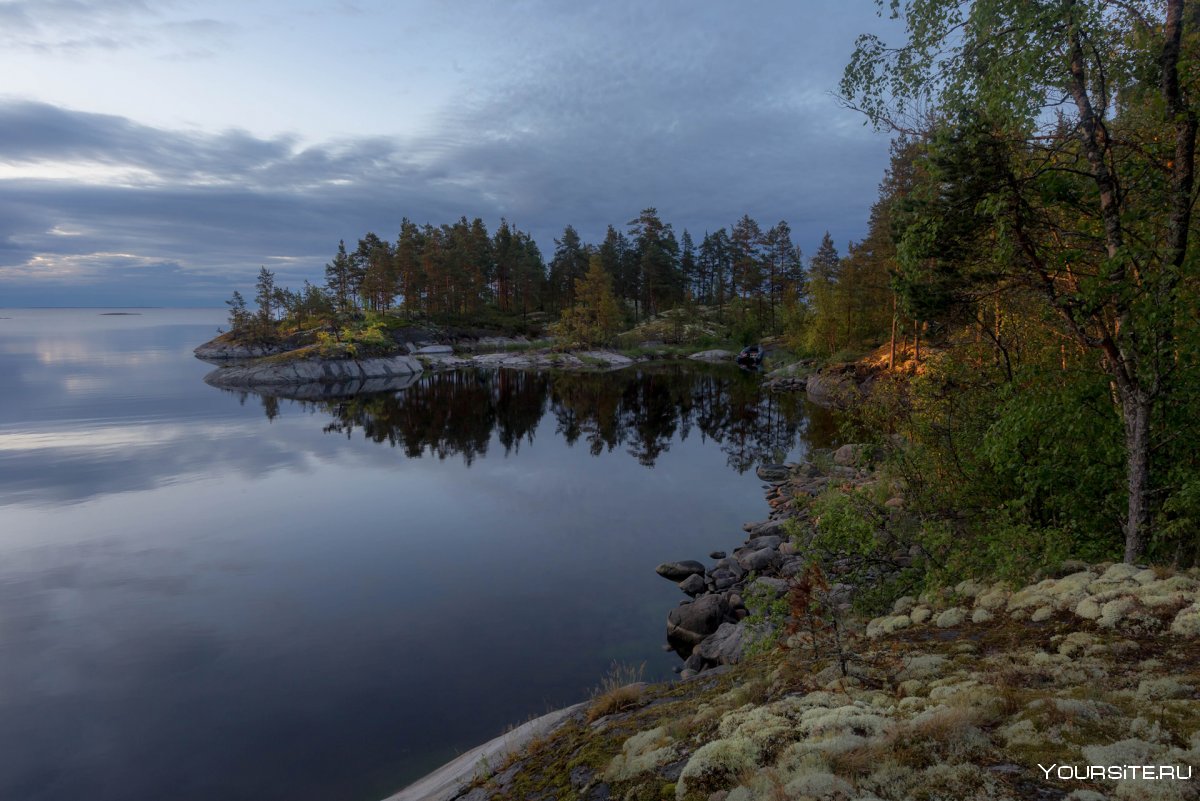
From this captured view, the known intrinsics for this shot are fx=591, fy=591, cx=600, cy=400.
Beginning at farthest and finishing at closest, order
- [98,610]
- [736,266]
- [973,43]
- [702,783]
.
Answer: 1. [736,266]
2. [98,610]
3. [973,43]
4. [702,783]

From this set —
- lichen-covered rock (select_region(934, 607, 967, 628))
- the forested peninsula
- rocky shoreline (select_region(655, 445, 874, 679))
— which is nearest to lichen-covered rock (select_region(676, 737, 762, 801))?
the forested peninsula

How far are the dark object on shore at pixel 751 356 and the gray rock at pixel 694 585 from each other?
72.4m

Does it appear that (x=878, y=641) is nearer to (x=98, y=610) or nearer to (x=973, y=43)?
(x=973, y=43)

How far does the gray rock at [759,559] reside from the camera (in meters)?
18.5

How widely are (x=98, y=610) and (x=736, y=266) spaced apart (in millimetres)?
112700

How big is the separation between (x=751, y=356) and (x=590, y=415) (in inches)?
1804

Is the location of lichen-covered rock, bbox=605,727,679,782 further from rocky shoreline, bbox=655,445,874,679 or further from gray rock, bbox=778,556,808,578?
gray rock, bbox=778,556,808,578

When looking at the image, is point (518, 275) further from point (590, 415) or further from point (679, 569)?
point (679, 569)

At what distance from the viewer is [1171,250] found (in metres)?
→ 8.70

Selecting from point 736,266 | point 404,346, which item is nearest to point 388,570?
point 404,346

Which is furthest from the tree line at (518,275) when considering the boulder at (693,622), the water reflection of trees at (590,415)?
the boulder at (693,622)

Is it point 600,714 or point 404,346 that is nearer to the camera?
point 600,714

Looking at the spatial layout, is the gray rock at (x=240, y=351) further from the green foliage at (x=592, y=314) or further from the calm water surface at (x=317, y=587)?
the calm water surface at (x=317, y=587)

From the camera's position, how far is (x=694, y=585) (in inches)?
707
